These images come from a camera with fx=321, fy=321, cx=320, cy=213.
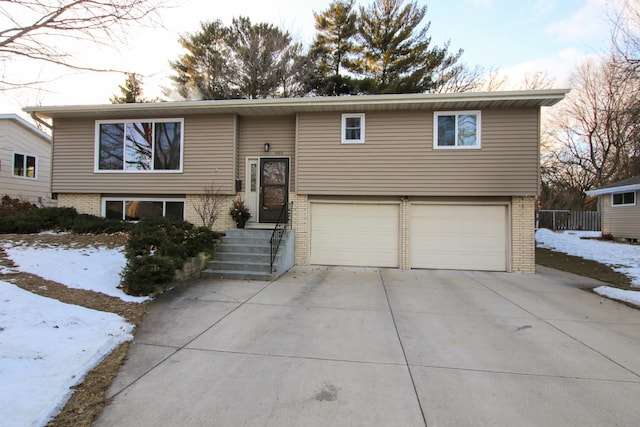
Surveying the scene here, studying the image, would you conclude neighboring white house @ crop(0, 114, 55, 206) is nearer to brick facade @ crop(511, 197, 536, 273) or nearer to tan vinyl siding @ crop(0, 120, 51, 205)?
tan vinyl siding @ crop(0, 120, 51, 205)

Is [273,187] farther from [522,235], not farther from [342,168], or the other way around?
[522,235]

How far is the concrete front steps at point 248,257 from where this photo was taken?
724 centimetres

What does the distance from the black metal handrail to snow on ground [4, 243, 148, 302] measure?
3.07 meters

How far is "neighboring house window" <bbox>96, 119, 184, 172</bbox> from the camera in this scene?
31.8 ft

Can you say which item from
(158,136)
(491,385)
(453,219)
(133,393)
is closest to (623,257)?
(453,219)

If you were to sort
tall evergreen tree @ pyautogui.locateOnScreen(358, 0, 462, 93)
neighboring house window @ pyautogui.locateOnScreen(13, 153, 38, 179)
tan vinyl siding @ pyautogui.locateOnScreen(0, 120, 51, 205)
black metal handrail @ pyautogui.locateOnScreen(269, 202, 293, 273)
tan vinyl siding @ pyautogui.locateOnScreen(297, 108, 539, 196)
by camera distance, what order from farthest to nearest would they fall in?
1. tall evergreen tree @ pyautogui.locateOnScreen(358, 0, 462, 93)
2. neighboring house window @ pyautogui.locateOnScreen(13, 153, 38, 179)
3. tan vinyl siding @ pyautogui.locateOnScreen(0, 120, 51, 205)
4. tan vinyl siding @ pyautogui.locateOnScreen(297, 108, 539, 196)
5. black metal handrail @ pyautogui.locateOnScreen(269, 202, 293, 273)

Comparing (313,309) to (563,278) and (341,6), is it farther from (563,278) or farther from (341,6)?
(341,6)

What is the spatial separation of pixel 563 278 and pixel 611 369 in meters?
5.80

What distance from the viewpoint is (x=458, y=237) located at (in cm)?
898

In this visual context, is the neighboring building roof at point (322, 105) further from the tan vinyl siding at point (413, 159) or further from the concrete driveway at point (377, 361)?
the concrete driveway at point (377, 361)

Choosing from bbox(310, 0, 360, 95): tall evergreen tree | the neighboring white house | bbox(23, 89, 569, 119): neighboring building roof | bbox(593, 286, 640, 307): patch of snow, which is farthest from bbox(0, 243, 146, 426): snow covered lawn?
bbox(310, 0, 360, 95): tall evergreen tree

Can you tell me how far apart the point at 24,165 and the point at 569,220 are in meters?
30.5

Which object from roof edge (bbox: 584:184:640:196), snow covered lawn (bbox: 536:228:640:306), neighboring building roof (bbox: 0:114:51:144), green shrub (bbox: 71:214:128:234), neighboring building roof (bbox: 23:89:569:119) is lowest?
snow covered lawn (bbox: 536:228:640:306)

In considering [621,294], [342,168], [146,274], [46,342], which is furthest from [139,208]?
[621,294]
